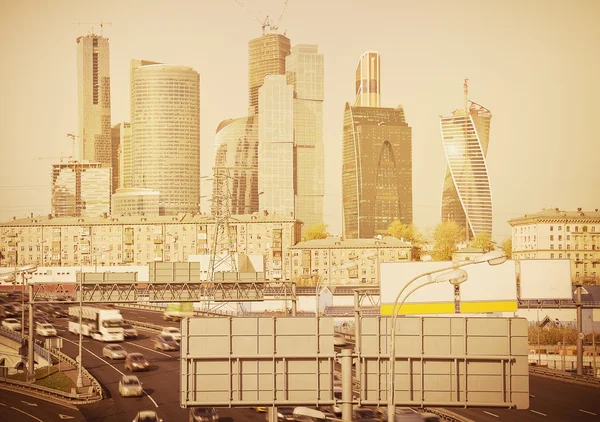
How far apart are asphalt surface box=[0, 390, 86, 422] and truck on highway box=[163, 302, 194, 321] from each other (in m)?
57.2

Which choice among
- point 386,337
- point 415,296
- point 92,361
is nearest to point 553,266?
point 415,296

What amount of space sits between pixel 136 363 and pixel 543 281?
3441cm

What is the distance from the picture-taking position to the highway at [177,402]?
53.9 m

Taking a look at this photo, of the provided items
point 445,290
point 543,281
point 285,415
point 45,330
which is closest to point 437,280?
point 285,415

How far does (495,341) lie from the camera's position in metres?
32.1

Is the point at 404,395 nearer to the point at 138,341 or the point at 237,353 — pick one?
the point at 237,353

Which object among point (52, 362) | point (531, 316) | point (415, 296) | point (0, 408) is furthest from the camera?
point (531, 316)

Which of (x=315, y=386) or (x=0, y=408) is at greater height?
(x=315, y=386)

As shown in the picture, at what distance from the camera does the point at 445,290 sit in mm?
55000

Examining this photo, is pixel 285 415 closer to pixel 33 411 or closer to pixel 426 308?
pixel 426 308

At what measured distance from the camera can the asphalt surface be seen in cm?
5491

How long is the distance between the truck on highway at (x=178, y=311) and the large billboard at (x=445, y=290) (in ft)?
222

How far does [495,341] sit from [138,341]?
71663 millimetres

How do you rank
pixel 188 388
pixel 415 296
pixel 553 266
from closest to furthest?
pixel 188 388 < pixel 415 296 < pixel 553 266
